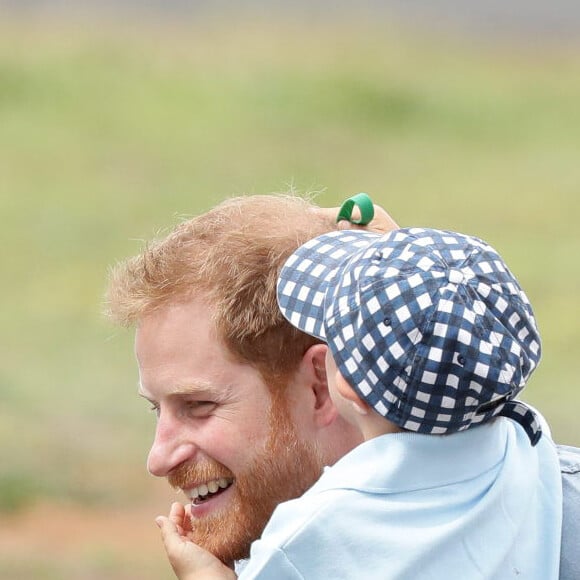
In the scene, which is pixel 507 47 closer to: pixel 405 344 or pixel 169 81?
pixel 169 81

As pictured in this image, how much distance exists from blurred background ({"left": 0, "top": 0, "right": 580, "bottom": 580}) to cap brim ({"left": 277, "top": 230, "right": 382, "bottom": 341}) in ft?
19.3

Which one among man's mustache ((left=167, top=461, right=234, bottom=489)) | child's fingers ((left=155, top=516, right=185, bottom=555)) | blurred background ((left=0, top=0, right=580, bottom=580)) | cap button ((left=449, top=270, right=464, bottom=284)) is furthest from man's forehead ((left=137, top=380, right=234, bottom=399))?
blurred background ((left=0, top=0, right=580, bottom=580))

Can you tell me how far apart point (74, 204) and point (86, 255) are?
1970mm

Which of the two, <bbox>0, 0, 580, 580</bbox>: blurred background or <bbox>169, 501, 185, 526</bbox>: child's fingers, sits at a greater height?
<bbox>169, 501, 185, 526</bbox>: child's fingers

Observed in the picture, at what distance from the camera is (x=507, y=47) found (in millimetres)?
23828

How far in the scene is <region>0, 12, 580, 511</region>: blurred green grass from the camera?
10.4 metres

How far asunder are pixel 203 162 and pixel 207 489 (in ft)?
53.0

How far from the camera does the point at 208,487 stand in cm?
243

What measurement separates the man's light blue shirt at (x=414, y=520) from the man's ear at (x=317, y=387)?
0.30 meters

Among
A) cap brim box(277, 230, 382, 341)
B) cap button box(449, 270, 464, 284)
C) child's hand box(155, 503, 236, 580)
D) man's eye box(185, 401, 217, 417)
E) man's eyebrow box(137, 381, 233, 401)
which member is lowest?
child's hand box(155, 503, 236, 580)

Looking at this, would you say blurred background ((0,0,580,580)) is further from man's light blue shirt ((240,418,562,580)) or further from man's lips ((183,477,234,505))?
man's light blue shirt ((240,418,562,580))

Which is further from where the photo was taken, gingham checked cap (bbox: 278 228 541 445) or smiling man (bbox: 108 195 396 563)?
smiling man (bbox: 108 195 396 563)

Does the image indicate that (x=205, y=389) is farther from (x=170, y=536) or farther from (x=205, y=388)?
(x=170, y=536)

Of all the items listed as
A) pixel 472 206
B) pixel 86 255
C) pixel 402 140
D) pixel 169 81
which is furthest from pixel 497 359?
pixel 169 81
